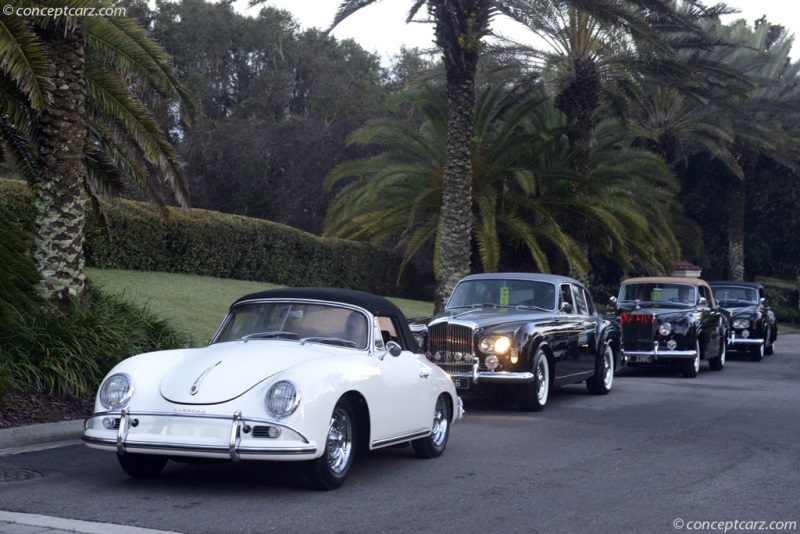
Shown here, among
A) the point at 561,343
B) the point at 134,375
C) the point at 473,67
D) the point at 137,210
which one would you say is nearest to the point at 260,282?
the point at 137,210

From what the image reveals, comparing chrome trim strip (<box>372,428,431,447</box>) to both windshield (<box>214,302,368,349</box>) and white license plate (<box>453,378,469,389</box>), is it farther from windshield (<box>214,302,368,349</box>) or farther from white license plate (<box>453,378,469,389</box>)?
white license plate (<box>453,378,469,389</box>)

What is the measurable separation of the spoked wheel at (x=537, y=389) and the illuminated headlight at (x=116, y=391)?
249 inches

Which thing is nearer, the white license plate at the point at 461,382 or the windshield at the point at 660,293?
the white license plate at the point at 461,382

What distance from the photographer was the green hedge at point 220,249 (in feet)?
72.6

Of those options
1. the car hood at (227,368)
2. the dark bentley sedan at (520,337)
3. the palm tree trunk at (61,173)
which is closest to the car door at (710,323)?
the dark bentley sedan at (520,337)

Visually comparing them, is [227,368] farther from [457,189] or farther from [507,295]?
[457,189]

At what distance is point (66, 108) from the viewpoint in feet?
38.2

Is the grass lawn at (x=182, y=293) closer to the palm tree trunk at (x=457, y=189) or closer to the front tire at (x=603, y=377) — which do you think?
the palm tree trunk at (x=457, y=189)

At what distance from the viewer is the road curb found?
890cm

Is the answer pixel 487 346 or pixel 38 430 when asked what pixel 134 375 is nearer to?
pixel 38 430

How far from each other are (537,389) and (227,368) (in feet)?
20.6

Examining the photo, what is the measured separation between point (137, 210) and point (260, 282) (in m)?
5.08

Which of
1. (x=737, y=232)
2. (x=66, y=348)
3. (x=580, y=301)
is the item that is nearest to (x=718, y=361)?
(x=580, y=301)

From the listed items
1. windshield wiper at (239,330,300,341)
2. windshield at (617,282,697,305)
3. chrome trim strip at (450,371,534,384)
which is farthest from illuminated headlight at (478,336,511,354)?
windshield at (617,282,697,305)
